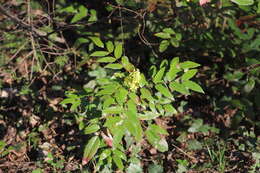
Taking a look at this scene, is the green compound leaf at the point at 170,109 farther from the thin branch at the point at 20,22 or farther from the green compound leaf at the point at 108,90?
the thin branch at the point at 20,22

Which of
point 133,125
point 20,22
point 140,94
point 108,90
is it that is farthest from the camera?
point 20,22

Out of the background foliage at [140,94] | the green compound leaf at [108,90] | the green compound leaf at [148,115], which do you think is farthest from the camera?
the background foliage at [140,94]

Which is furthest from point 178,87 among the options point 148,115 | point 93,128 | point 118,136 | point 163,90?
point 93,128

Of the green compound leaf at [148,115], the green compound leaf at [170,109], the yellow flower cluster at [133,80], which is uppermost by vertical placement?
the yellow flower cluster at [133,80]

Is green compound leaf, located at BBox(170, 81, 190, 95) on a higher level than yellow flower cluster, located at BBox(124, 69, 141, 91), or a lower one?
lower

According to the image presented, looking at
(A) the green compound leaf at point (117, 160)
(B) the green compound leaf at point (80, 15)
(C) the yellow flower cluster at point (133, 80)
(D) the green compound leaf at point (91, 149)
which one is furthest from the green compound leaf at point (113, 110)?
(B) the green compound leaf at point (80, 15)

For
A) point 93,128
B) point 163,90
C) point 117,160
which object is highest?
point 163,90

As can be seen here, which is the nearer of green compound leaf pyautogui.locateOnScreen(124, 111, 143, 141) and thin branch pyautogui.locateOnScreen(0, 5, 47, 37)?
green compound leaf pyautogui.locateOnScreen(124, 111, 143, 141)

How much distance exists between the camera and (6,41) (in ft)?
9.94

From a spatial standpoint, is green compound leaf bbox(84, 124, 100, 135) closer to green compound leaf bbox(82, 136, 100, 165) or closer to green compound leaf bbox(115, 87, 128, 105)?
green compound leaf bbox(82, 136, 100, 165)

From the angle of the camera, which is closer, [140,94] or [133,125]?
[133,125]

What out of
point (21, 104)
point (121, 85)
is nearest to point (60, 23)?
point (21, 104)

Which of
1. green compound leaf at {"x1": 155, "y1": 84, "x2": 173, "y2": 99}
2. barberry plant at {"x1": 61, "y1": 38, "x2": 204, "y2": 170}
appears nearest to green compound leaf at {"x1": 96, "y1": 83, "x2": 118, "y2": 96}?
barberry plant at {"x1": 61, "y1": 38, "x2": 204, "y2": 170}

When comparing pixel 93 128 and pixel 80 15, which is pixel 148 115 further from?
pixel 80 15
